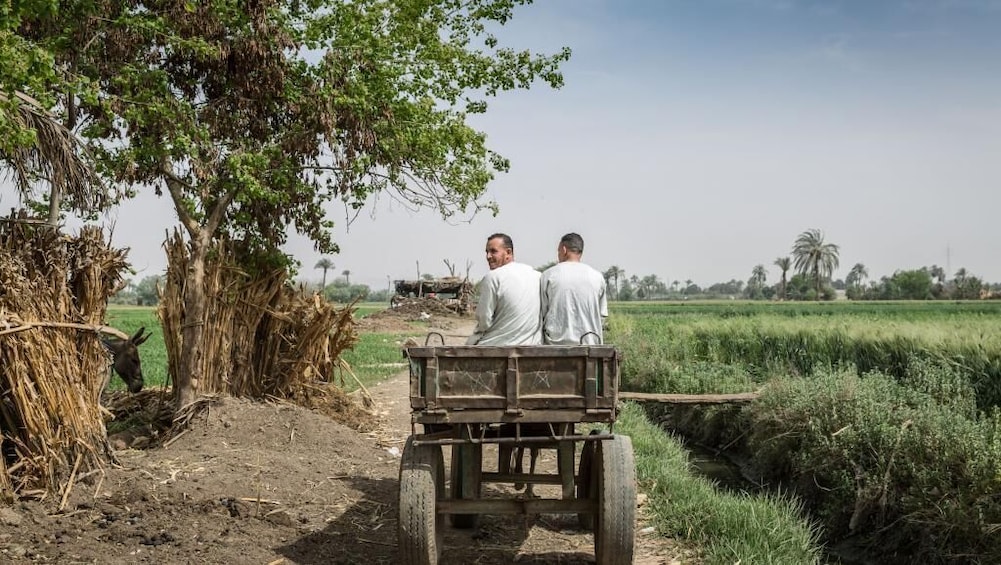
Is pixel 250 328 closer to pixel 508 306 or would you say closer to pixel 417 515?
pixel 508 306

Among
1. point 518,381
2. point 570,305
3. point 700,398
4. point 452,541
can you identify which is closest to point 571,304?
point 570,305

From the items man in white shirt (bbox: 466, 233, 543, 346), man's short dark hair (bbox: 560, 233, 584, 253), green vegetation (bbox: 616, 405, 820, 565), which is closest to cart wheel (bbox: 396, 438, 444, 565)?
man in white shirt (bbox: 466, 233, 543, 346)

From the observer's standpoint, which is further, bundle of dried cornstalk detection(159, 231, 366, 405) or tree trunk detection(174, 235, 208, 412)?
bundle of dried cornstalk detection(159, 231, 366, 405)

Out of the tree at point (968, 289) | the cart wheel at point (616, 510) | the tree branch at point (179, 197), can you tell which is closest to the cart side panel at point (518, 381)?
the cart wheel at point (616, 510)

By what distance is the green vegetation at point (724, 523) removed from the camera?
6.19m

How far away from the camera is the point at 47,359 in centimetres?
644

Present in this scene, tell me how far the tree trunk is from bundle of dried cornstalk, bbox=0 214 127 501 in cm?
154

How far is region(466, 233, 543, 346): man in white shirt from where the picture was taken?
5.75 metres

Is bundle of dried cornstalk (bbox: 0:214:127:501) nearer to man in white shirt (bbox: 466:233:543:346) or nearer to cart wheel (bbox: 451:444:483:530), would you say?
cart wheel (bbox: 451:444:483:530)

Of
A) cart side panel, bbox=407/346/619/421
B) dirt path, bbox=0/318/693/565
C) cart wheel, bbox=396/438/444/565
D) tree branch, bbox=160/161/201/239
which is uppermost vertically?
tree branch, bbox=160/161/201/239

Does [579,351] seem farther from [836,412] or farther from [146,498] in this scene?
[836,412]

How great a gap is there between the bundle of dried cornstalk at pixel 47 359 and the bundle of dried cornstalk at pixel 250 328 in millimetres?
1709

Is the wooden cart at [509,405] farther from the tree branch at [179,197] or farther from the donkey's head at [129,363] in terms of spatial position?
the donkey's head at [129,363]

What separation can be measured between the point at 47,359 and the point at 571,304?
4.20 meters
